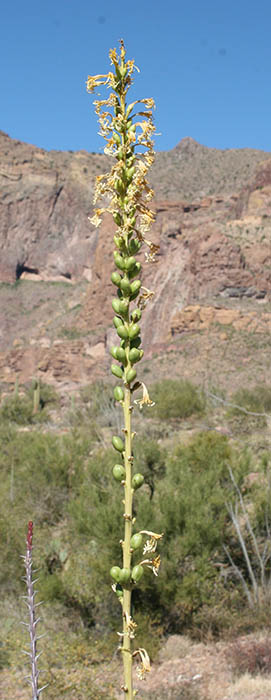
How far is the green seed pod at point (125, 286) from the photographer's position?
2.20 metres

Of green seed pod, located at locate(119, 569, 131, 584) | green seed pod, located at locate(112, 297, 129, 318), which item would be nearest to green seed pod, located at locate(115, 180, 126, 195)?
green seed pod, located at locate(112, 297, 129, 318)

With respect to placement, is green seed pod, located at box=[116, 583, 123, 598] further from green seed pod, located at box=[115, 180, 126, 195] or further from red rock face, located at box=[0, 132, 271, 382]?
red rock face, located at box=[0, 132, 271, 382]

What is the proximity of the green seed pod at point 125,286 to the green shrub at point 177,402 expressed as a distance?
83.1 ft

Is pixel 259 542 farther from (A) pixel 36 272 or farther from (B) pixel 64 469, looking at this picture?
(A) pixel 36 272

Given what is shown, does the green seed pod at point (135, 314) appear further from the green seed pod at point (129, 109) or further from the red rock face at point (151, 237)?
the red rock face at point (151, 237)

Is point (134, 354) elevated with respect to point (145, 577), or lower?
elevated

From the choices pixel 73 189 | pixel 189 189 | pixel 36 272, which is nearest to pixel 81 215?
pixel 73 189

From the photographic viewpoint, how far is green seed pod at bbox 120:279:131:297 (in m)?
2.20

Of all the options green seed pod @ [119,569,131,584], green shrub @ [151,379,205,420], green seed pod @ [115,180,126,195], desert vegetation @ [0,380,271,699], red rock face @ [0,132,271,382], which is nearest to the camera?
green seed pod @ [119,569,131,584]

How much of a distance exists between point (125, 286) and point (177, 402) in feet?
86.1

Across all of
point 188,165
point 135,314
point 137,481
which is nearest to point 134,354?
point 135,314

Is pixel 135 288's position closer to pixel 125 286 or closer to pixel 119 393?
pixel 125 286

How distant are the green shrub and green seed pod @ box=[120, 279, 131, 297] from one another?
83.1ft

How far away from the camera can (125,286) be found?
2203mm
